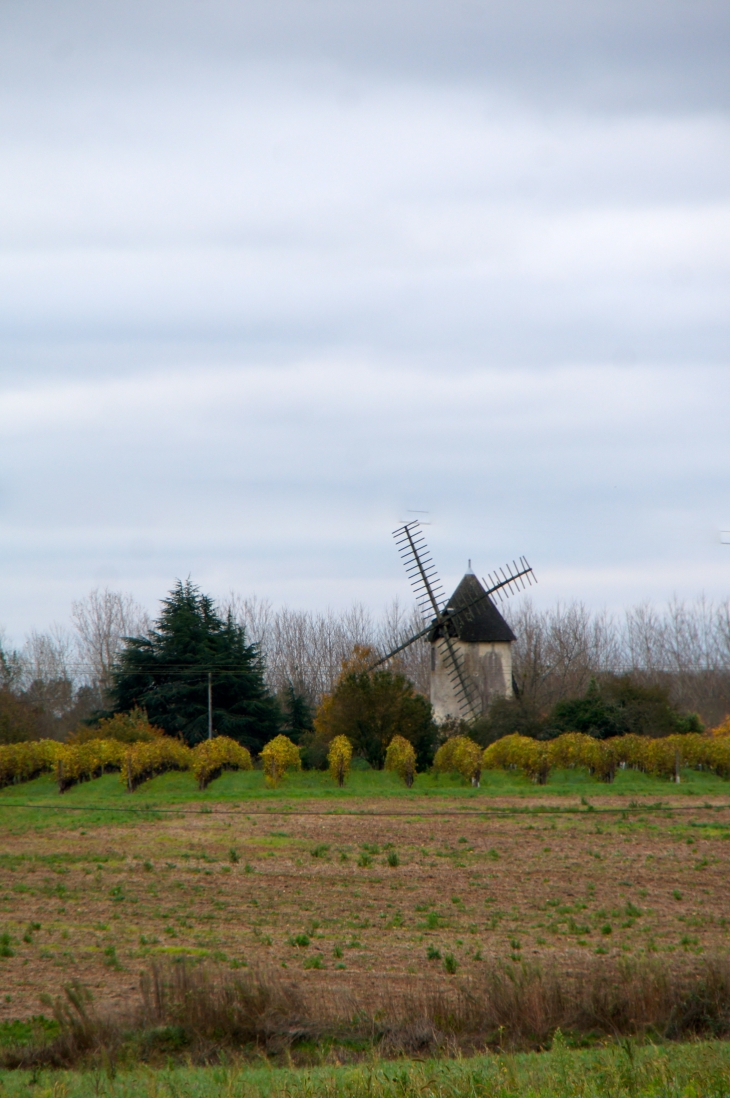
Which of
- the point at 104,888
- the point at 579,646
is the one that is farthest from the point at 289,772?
the point at 579,646

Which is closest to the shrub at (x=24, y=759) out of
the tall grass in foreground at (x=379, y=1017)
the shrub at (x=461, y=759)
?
the shrub at (x=461, y=759)

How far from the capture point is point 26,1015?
9367 mm

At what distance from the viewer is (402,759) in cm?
2703

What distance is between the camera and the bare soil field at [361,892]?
11227mm

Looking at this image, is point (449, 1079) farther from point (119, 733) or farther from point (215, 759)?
point (119, 733)

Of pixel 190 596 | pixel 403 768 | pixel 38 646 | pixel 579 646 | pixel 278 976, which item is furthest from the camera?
pixel 38 646

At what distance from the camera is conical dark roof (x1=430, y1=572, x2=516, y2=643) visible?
38.1 meters

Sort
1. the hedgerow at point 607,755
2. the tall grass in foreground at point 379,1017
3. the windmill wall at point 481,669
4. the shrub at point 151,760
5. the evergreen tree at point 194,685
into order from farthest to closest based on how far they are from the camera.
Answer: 1. the evergreen tree at point 194,685
2. the windmill wall at point 481,669
3. the shrub at point 151,760
4. the hedgerow at point 607,755
5. the tall grass in foreground at point 379,1017

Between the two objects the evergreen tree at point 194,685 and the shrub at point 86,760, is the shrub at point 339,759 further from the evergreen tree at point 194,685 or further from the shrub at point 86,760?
the evergreen tree at point 194,685

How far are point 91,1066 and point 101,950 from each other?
3584 mm

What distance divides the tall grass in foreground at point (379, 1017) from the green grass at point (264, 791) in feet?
42.3

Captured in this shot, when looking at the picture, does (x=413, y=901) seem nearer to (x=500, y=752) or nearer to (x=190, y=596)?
(x=500, y=752)

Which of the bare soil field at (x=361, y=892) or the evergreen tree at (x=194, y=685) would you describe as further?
the evergreen tree at (x=194, y=685)

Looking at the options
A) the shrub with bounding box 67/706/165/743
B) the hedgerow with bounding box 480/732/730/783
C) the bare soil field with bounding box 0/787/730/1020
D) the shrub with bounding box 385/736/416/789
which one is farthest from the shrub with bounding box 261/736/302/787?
the hedgerow with bounding box 480/732/730/783
